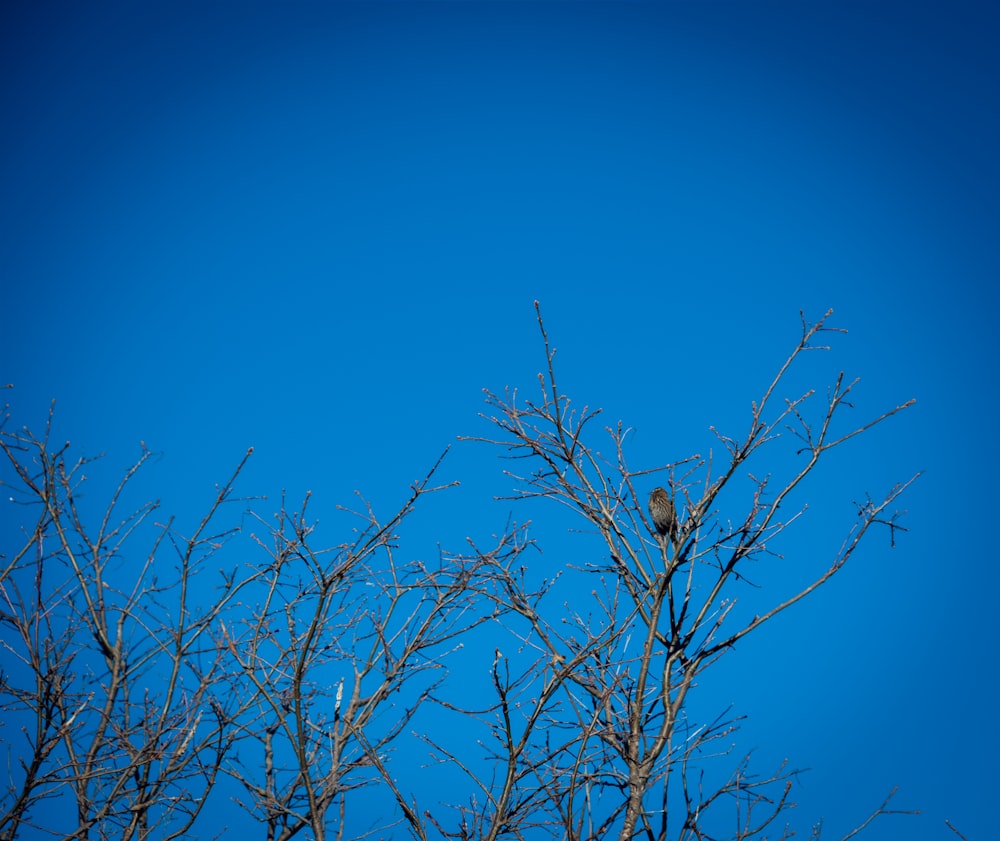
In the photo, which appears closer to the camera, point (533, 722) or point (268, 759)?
point (533, 722)

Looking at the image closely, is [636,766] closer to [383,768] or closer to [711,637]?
[711,637]

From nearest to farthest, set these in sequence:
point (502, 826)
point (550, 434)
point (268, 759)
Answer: point (502, 826), point (550, 434), point (268, 759)

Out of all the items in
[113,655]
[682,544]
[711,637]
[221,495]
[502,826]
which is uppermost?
[221,495]

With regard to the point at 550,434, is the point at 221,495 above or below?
above

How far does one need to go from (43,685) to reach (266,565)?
3.89 feet

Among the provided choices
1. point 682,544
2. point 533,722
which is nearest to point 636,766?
point 533,722

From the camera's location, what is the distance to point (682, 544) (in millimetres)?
3389

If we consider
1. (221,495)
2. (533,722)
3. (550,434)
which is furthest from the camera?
(221,495)

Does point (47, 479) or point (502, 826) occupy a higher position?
point (47, 479)

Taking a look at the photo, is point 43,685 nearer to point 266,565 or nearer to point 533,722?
point 266,565

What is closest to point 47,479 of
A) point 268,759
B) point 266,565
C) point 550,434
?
point 266,565

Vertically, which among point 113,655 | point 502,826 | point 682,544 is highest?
point 113,655

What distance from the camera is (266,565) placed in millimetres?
4457

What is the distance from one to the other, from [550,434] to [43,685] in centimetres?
278
